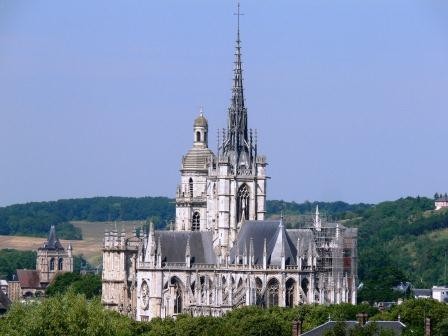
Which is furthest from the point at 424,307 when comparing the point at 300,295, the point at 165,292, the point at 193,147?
the point at 193,147

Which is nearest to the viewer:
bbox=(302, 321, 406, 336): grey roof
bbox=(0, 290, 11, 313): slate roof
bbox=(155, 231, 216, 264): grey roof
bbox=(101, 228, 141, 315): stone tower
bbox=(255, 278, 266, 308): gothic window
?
bbox=(302, 321, 406, 336): grey roof

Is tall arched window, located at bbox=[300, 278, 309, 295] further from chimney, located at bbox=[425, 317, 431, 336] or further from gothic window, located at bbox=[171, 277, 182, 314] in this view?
chimney, located at bbox=[425, 317, 431, 336]

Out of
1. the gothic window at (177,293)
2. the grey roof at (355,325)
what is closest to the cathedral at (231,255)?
the gothic window at (177,293)

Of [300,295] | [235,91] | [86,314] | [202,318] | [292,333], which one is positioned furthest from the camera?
[235,91]

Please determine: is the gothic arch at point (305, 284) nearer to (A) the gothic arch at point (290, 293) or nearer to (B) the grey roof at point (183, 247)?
(A) the gothic arch at point (290, 293)

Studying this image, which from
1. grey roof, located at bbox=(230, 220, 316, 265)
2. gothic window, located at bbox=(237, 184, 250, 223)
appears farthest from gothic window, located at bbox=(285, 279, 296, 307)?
gothic window, located at bbox=(237, 184, 250, 223)

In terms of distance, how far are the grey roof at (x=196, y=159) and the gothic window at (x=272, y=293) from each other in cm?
2142

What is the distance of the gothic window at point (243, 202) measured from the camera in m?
180

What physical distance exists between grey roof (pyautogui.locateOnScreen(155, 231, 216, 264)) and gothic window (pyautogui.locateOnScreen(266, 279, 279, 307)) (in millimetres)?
7987

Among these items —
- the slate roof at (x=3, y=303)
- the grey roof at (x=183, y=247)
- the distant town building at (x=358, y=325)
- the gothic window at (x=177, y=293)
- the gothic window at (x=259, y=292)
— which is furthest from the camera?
the slate roof at (x=3, y=303)

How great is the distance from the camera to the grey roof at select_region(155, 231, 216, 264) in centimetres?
17900

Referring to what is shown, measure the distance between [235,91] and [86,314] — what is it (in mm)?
53077

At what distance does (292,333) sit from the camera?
145 metres

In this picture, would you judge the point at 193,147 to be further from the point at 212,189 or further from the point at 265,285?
the point at 265,285
